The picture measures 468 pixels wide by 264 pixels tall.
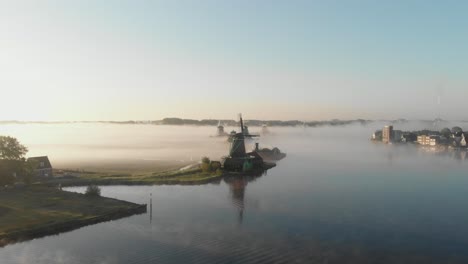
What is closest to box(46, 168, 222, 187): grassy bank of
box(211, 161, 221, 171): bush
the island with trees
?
box(211, 161, 221, 171): bush

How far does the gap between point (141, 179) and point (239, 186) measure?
728 inches

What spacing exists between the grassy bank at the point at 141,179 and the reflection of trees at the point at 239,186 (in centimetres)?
311

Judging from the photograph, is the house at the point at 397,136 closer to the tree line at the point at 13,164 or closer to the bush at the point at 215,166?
the bush at the point at 215,166

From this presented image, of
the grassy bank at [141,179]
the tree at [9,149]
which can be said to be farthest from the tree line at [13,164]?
the grassy bank at [141,179]

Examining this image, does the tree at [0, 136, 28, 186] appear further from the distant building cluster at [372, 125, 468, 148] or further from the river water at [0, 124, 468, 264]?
the distant building cluster at [372, 125, 468, 148]

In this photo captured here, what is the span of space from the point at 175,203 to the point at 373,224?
26.7 metres

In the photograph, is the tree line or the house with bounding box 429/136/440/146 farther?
the house with bounding box 429/136/440/146

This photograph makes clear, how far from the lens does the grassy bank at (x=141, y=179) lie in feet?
221

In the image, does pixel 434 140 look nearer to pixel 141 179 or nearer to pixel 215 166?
pixel 215 166

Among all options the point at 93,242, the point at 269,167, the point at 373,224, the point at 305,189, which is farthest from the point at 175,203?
the point at 269,167

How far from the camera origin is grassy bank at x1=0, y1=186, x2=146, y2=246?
1519 inches

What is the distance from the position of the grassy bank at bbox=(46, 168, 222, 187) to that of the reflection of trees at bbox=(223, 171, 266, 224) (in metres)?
3.11

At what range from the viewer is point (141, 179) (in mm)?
70812

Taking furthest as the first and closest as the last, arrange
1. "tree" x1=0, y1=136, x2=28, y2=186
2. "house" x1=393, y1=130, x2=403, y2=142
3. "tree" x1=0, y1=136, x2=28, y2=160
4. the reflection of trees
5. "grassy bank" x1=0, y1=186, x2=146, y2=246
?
1. "house" x1=393, y1=130, x2=403, y2=142
2. "tree" x1=0, y1=136, x2=28, y2=160
3. "tree" x1=0, y1=136, x2=28, y2=186
4. the reflection of trees
5. "grassy bank" x1=0, y1=186, x2=146, y2=246
